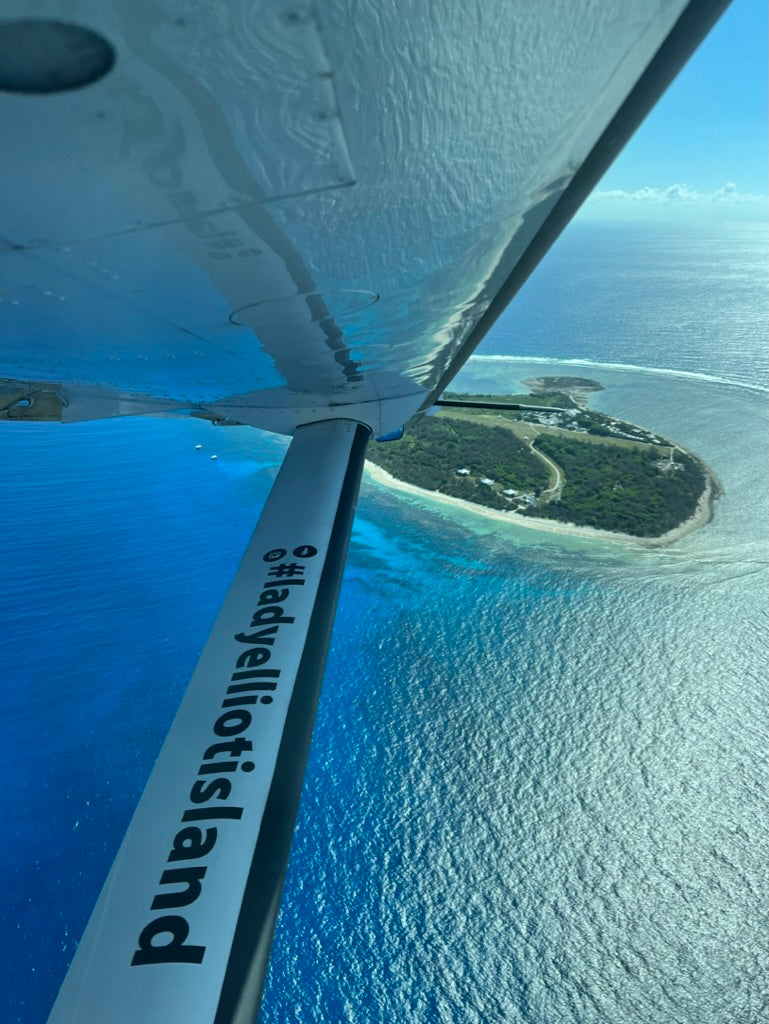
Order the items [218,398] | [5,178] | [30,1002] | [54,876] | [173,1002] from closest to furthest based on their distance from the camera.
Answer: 1. [5,178]
2. [173,1002]
3. [218,398]
4. [30,1002]
5. [54,876]

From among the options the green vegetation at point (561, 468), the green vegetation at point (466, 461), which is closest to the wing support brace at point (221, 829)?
the green vegetation at point (561, 468)

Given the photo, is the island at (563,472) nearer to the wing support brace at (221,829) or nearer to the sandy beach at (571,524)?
the sandy beach at (571,524)

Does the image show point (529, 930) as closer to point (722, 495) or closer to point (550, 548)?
point (550, 548)

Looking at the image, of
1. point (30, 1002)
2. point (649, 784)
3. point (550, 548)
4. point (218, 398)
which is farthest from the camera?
point (550, 548)

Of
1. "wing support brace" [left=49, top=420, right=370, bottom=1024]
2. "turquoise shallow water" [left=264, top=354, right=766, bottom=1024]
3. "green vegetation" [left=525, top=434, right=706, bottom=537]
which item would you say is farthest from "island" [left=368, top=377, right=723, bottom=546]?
"wing support brace" [left=49, top=420, right=370, bottom=1024]

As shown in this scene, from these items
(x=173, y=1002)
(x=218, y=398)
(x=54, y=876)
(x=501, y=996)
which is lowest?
(x=501, y=996)

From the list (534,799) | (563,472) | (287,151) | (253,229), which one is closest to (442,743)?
(534,799)

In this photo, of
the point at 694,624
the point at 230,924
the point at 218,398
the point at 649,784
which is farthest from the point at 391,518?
the point at 230,924
